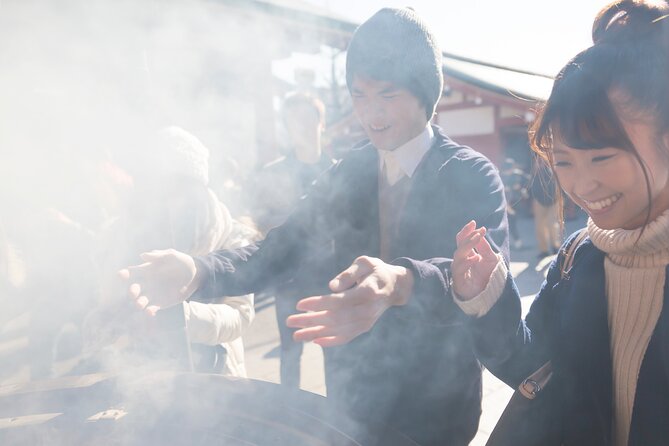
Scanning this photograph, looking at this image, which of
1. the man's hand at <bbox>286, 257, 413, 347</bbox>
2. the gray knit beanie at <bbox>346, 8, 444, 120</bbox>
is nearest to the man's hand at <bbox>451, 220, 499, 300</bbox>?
the man's hand at <bbox>286, 257, 413, 347</bbox>

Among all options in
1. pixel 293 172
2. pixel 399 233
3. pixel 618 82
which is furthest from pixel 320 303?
pixel 293 172

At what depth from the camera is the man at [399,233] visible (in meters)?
1.49

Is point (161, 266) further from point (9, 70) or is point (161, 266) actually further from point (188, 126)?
point (188, 126)

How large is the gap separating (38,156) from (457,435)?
2814mm

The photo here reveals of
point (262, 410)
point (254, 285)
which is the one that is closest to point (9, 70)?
point (254, 285)

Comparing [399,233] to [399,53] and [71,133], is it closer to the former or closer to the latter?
[399,53]

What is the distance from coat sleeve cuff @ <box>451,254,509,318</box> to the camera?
3.71 feet

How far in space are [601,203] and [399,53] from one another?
2.56ft

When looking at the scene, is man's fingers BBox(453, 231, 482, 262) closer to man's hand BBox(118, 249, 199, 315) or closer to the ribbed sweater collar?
the ribbed sweater collar

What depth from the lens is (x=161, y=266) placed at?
1.49 m

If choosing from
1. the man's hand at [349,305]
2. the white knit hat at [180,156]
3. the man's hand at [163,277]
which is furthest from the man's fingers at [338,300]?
the white knit hat at [180,156]

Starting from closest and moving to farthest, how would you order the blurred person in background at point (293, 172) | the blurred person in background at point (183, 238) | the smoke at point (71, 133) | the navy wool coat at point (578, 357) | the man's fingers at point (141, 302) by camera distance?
the navy wool coat at point (578, 357) < the man's fingers at point (141, 302) < the blurred person in background at point (183, 238) < the smoke at point (71, 133) < the blurred person in background at point (293, 172)

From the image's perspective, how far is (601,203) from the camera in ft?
3.53

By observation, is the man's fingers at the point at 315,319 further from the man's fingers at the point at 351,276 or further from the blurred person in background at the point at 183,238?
the blurred person in background at the point at 183,238
